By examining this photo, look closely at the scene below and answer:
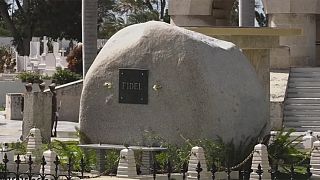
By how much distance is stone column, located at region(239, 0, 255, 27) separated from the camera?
91.1 ft

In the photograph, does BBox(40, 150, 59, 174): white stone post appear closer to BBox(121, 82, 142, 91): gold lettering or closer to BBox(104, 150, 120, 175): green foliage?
BBox(104, 150, 120, 175): green foliage

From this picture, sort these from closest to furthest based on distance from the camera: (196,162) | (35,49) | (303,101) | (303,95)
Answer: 1. (196,162)
2. (303,101)
3. (303,95)
4. (35,49)

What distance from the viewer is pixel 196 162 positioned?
12898mm

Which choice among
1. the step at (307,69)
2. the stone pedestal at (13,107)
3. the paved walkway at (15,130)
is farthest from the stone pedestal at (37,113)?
the stone pedestal at (13,107)

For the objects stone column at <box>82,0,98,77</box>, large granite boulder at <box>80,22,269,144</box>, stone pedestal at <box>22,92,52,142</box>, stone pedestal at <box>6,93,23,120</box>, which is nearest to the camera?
large granite boulder at <box>80,22,269,144</box>

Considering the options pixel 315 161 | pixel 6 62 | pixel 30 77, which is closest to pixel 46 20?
pixel 6 62

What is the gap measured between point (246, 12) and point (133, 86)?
13.7 metres

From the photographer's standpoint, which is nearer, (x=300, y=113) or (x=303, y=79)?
(x=300, y=113)

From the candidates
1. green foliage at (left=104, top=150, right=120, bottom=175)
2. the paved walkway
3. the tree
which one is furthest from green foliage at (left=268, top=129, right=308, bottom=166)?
the tree

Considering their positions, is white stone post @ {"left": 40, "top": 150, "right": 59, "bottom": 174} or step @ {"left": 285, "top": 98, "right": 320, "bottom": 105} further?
step @ {"left": 285, "top": 98, "right": 320, "bottom": 105}

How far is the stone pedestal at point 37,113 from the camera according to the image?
21.0 meters

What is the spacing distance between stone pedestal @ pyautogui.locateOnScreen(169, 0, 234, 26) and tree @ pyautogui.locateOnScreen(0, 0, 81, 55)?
2944 cm

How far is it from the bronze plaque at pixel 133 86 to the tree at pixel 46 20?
153 ft

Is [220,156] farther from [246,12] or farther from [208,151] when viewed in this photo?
[246,12]
